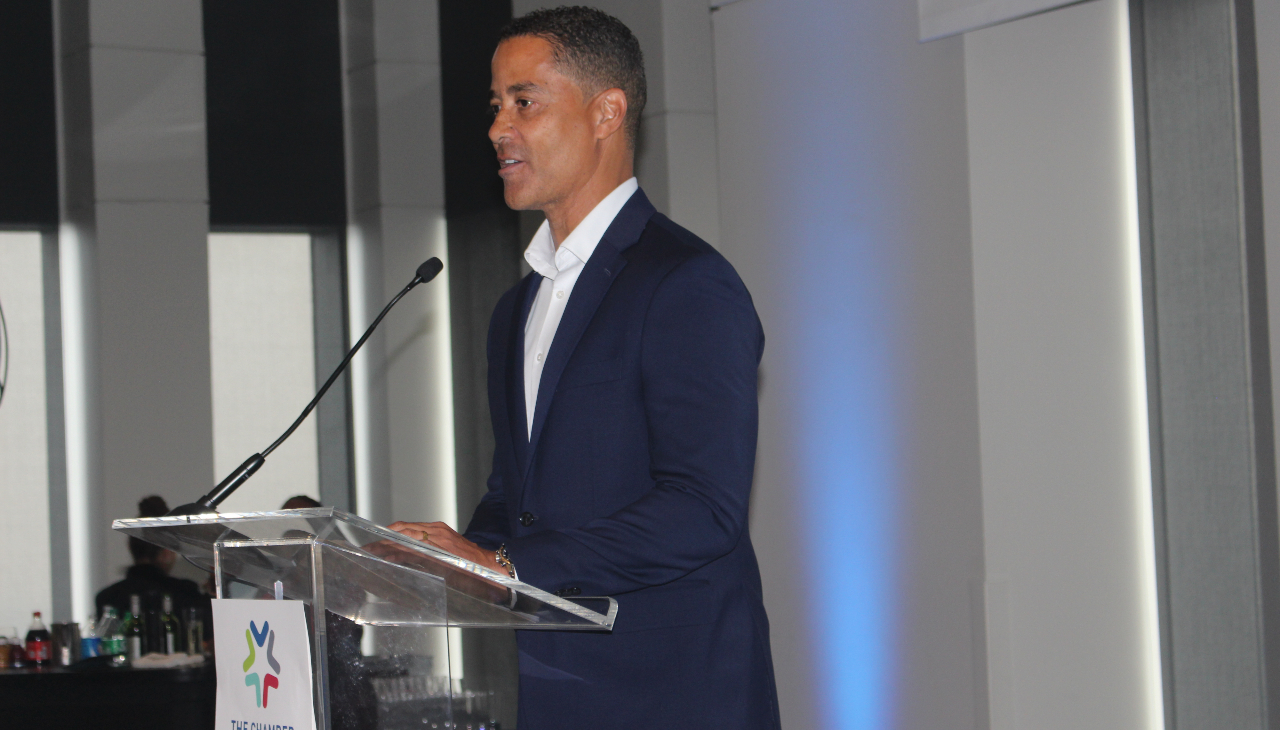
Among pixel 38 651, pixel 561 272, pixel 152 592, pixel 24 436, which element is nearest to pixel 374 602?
pixel 561 272

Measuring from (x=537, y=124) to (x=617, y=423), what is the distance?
1.40ft

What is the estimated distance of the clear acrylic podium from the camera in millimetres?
1263

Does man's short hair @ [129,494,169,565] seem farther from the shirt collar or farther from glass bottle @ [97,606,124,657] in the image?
the shirt collar

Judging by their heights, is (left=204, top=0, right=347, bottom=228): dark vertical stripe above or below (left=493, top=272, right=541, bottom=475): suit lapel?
above

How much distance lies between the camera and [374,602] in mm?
1337

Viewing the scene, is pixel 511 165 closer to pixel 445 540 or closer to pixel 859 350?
pixel 445 540

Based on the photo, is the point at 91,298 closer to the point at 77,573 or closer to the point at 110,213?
the point at 110,213

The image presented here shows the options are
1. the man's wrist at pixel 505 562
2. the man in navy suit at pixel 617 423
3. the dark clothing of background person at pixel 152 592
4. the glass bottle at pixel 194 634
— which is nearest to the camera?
the man's wrist at pixel 505 562

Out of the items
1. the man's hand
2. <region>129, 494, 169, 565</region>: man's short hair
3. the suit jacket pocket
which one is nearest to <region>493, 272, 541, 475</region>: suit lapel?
the suit jacket pocket

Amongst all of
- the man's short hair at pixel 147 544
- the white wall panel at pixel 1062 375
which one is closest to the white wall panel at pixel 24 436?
the man's short hair at pixel 147 544

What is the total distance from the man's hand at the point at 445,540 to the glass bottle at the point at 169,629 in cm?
394

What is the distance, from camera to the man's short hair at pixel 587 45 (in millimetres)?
1762

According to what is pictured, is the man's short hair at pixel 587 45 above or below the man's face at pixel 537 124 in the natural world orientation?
→ above

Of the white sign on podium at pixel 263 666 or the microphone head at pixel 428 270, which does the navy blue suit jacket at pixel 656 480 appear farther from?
the white sign on podium at pixel 263 666
